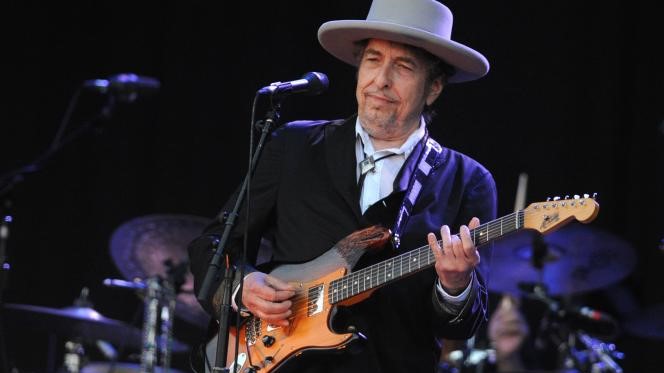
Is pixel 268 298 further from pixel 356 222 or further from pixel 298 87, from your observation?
pixel 298 87

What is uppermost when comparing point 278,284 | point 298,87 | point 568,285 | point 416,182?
point 298,87

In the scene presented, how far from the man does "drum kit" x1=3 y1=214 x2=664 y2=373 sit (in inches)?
73.5

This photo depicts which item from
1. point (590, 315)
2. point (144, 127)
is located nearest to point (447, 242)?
point (590, 315)

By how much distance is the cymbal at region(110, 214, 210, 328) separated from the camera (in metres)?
5.53

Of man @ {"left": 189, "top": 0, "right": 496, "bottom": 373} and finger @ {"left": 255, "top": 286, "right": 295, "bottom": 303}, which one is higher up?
man @ {"left": 189, "top": 0, "right": 496, "bottom": 373}

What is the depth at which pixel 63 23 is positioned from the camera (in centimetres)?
692

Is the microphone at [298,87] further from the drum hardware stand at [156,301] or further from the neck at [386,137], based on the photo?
the drum hardware stand at [156,301]

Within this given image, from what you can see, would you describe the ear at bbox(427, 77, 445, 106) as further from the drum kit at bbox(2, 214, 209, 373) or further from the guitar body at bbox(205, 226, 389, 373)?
the drum kit at bbox(2, 214, 209, 373)

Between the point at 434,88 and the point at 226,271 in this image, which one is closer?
the point at 226,271

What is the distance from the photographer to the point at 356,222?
3484 mm

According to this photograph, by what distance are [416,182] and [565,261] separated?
255 cm

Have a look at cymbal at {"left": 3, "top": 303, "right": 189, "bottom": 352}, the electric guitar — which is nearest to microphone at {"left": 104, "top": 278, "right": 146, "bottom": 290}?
cymbal at {"left": 3, "top": 303, "right": 189, "bottom": 352}

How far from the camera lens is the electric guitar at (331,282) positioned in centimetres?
315

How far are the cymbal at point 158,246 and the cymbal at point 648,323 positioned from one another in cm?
232
